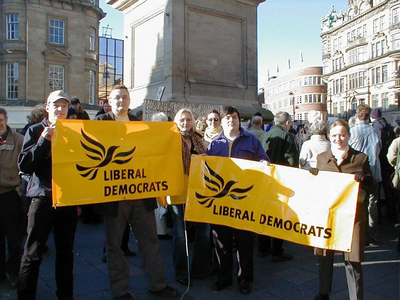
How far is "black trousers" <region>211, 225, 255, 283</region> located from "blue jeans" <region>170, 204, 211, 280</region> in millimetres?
323

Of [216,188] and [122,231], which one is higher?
[216,188]

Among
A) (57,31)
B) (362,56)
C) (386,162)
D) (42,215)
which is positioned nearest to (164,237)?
(42,215)

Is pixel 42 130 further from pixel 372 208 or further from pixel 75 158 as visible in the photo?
pixel 372 208

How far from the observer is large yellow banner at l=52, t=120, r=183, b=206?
11.5 feet

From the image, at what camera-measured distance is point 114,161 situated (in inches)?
150

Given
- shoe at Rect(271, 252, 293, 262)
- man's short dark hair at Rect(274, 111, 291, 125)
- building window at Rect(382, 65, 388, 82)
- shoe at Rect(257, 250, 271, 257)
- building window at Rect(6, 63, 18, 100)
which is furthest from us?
building window at Rect(382, 65, 388, 82)

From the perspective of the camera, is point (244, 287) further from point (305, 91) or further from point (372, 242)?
point (305, 91)

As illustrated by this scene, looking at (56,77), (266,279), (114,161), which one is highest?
(56,77)

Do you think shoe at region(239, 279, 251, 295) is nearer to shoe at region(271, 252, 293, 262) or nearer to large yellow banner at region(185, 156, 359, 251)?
large yellow banner at region(185, 156, 359, 251)

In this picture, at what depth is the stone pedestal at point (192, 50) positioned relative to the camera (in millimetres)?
8422

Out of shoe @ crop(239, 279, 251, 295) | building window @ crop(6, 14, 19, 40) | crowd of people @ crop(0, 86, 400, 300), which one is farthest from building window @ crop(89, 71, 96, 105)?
shoe @ crop(239, 279, 251, 295)

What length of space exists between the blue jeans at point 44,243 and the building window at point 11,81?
30989 millimetres

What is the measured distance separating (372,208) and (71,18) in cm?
3293

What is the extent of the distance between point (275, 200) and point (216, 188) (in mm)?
686
